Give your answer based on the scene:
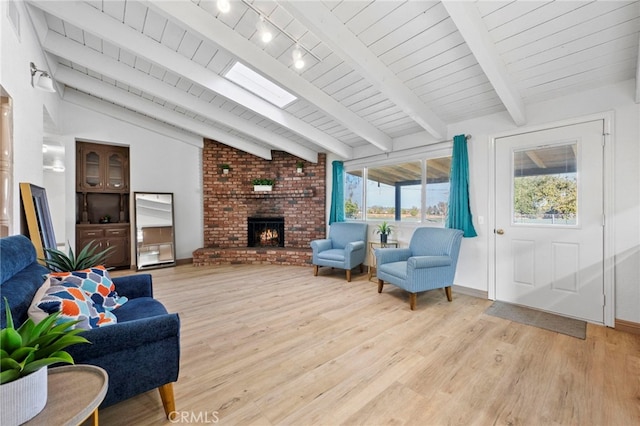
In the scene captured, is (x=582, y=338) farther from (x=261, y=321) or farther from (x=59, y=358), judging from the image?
(x=59, y=358)

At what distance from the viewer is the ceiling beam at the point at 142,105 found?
373 centimetres

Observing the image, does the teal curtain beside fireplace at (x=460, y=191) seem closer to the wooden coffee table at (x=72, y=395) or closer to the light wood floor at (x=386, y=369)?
the light wood floor at (x=386, y=369)

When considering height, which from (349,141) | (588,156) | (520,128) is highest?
(349,141)

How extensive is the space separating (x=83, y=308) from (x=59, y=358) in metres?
0.85

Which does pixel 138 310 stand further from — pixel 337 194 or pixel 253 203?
pixel 253 203

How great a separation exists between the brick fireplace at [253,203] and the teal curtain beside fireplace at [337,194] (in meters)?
0.37

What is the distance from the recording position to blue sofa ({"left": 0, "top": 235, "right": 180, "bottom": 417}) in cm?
125

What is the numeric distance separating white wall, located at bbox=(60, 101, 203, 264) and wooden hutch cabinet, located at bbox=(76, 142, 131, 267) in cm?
21

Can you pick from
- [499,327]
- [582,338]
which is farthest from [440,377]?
[582,338]

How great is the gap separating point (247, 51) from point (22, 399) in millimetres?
2735

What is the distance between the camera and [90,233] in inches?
186

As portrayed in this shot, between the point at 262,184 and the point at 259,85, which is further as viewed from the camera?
the point at 262,184

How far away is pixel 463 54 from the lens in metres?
2.34

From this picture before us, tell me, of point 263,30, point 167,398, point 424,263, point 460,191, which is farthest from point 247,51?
point 460,191
